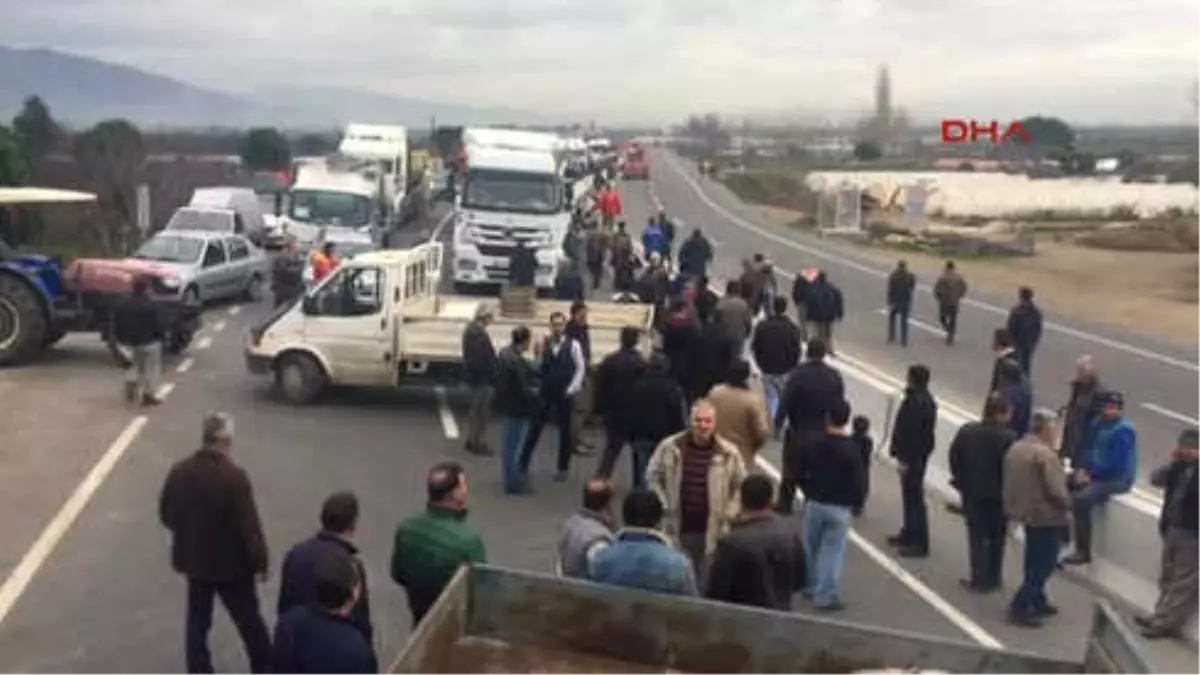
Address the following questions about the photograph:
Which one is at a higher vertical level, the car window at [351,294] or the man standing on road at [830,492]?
the car window at [351,294]

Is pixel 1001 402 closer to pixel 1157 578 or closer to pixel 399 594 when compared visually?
pixel 1157 578

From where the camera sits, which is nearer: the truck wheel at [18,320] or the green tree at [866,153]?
the truck wheel at [18,320]

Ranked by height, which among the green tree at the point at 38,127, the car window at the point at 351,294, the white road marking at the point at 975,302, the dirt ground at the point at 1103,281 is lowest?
the dirt ground at the point at 1103,281

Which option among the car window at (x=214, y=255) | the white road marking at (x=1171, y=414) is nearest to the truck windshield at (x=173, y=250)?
the car window at (x=214, y=255)

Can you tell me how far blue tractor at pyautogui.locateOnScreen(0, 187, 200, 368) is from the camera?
2109 centimetres

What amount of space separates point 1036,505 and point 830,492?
4.97 ft

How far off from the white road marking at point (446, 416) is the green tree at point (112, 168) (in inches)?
1291

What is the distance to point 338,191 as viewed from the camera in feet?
123

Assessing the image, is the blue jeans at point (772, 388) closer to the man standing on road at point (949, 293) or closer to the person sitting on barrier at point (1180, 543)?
the person sitting on barrier at point (1180, 543)

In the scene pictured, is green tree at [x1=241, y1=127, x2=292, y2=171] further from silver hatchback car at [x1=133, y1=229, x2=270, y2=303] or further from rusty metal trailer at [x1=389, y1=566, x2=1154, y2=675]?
rusty metal trailer at [x1=389, y1=566, x2=1154, y2=675]

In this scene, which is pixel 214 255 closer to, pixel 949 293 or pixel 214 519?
pixel 949 293

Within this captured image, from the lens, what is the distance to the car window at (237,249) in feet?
98.5

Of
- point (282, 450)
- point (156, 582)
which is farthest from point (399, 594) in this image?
point (282, 450)

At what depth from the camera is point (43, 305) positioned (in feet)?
69.7
